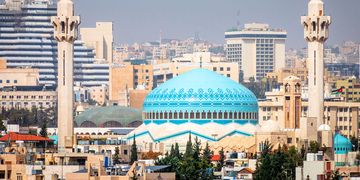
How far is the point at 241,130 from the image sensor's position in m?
117

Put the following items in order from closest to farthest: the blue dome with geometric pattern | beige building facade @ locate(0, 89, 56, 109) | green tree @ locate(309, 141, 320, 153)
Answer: green tree @ locate(309, 141, 320, 153) < the blue dome with geometric pattern < beige building facade @ locate(0, 89, 56, 109)

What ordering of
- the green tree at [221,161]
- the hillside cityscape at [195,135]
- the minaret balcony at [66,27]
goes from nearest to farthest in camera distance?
the hillside cityscape at [195,135]
the green tree at [221,161]
the minaret balcony at [66,27]

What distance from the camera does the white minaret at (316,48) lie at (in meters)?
104

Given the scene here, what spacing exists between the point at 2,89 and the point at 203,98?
76.3 meters

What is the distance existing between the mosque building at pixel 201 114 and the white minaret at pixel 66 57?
13771 mm

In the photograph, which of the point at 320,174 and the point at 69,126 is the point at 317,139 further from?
the point at 320,174

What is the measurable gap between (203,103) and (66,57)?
53.1ft

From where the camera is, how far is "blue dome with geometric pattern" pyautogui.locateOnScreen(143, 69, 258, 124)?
384 feet

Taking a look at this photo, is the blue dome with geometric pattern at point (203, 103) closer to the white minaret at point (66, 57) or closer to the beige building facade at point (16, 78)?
the white minaret at point (66, 57)

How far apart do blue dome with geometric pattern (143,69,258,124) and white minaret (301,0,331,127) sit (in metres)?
12.5

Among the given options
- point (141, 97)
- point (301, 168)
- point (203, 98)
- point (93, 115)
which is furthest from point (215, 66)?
point (301, 168)

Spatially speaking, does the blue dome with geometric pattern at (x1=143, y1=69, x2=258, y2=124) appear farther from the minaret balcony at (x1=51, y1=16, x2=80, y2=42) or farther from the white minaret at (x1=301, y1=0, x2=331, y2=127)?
the minaret balcony at (x1=51, y1=16, x2=80, y2=42)

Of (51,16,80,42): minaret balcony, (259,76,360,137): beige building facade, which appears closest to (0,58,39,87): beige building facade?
(259,76,360,137): beige building facade

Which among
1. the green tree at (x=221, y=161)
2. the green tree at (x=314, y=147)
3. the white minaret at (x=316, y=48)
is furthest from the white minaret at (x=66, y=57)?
the green tree at (x=314, y=147)
